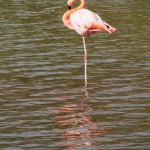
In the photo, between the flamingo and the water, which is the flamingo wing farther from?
the water

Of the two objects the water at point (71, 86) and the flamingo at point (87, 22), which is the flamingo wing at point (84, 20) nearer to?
the flamingo at point (87, 22)

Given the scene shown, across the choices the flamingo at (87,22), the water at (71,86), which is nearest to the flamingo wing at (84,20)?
the flamingo at (87,22)

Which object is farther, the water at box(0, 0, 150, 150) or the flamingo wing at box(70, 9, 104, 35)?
the flamingo wing at box(70, 9, 104, 35)

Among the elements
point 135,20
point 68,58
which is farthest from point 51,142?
point 135,20

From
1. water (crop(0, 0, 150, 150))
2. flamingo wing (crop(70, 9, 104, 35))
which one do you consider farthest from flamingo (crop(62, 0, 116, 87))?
water (crop(0, 0, 150, 150))

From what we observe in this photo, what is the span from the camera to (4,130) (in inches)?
455

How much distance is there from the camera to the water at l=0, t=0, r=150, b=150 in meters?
11.1

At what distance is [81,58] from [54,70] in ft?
5.74

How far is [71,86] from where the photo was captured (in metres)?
15.3

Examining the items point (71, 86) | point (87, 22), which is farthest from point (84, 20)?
point (71, 86)

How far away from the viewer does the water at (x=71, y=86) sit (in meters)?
11.1

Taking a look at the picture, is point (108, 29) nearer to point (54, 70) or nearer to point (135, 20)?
point (54, 70)

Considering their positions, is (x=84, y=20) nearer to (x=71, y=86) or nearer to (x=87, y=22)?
(x=87, y=22)

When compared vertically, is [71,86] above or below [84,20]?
below
